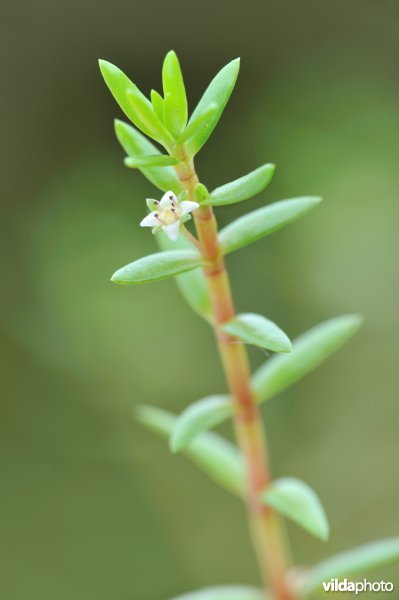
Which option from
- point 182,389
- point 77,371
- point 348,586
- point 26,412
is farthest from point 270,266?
point 348,586

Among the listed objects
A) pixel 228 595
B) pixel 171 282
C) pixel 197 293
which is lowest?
pixel 228 595

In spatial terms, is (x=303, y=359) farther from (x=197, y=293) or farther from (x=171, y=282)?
(x=171, y=282)

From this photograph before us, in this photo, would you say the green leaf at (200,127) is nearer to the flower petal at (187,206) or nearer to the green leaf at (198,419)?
the flower petal at (187,206)

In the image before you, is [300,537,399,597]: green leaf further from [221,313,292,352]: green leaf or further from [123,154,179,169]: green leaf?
[123,154,179,169]: green leaf

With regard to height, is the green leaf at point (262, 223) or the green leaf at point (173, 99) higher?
the green leaf at point (173, 99)

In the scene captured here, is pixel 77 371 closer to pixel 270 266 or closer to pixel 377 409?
pixel 270 266

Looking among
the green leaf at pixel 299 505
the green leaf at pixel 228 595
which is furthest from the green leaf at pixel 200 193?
the green leaf at pixel 228 595

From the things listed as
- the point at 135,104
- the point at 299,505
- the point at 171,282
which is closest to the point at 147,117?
the point at 135,104
